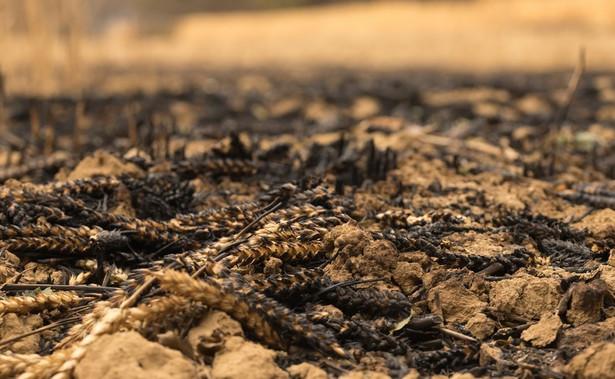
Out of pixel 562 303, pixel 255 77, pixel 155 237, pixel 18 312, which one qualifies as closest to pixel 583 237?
pixel 562 303

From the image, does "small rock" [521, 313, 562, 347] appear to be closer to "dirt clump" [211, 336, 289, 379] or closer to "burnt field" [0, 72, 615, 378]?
"burnt field" [0, 72, 615, 378]

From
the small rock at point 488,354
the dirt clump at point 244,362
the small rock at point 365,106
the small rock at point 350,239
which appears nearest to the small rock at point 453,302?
the small rock at point 488,354

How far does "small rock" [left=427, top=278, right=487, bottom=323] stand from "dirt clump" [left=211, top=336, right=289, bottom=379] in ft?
1.75

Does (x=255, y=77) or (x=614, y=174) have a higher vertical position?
(x=614, y=174)

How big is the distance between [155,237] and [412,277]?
2.78 ft

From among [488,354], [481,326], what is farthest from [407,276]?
[488,354]

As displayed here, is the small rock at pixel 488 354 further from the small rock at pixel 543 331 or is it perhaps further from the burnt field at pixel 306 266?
the small rock at pixel 543 331

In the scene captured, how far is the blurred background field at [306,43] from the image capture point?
25.5ft

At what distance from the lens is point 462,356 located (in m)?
1.79

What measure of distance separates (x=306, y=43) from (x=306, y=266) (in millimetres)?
17226

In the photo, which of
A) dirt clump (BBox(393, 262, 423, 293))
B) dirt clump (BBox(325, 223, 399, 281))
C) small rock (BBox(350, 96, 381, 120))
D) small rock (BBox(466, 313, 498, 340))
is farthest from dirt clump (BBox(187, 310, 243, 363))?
small rock (BBox(350, 96, 381, 120))

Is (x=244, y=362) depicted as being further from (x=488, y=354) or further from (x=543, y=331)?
(x=543, y=331)

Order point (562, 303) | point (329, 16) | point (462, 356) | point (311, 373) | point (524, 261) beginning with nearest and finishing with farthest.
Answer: point (311, 373)
point (462, 356)
point (562, 303)
point (524, 261)
point (329, 16)

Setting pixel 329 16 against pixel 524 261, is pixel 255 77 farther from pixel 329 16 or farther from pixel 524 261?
pixel 329 16
